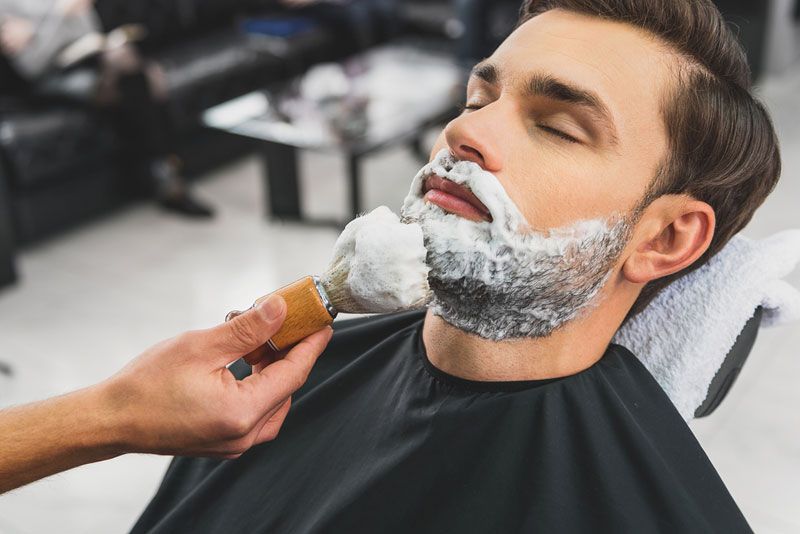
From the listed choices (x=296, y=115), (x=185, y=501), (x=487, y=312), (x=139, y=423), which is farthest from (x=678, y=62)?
(x=296, y=115)

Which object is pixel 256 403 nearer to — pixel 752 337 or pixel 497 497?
pixel 497 497

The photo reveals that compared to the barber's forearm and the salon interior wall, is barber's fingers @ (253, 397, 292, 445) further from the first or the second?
the salon interior wall

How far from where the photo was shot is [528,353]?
1351 millimetres

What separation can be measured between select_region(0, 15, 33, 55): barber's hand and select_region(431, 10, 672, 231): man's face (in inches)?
134

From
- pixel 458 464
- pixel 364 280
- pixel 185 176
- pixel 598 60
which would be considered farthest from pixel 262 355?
pixel 185 176

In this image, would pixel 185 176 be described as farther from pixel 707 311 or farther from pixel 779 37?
pixel 779 37

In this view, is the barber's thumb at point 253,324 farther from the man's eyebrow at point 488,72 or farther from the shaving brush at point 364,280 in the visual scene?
the man's eyebrow at point 488,72

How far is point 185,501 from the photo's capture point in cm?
151

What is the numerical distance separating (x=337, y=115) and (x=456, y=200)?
2.87 m

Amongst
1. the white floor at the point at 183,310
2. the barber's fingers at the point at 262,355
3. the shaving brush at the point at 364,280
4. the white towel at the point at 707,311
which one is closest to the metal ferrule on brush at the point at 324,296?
the shaving brush at the point at 364,280

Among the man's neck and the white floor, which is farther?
the white floor

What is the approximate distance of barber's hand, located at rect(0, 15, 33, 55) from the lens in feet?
13.2

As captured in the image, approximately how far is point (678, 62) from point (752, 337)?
51 cm

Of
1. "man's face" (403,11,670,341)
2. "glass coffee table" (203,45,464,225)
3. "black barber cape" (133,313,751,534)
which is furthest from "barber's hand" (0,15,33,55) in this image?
"man's face" (403,11,670,341)
